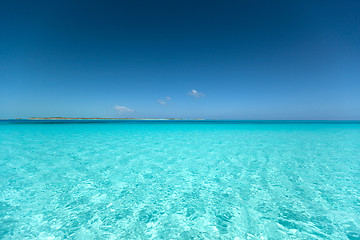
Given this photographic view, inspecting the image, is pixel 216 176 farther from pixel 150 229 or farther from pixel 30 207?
pixel 30 207

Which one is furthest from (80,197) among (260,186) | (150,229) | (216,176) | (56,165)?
(260,186)

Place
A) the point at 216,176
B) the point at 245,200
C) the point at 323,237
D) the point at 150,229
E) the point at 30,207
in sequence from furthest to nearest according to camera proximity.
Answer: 1. the point at 216,176
2. the point at 245,200
3. the point at 30,207
4. the point at 150,229
5. the point at 323,237

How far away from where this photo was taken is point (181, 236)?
8.95 feet

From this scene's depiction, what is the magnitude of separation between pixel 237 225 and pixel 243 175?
2.69m

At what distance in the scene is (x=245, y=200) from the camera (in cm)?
384

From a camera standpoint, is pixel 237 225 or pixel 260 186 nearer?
pixel 237 225

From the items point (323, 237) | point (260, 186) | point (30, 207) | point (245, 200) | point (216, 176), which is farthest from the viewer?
point (216, 176)

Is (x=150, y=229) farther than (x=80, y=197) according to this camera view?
No

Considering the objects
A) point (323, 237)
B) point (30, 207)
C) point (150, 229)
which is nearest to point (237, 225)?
point (323, 237)

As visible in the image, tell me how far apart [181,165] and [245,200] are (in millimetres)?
3182

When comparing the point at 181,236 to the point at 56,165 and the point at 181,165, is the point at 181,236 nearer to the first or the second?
the point at 181,165

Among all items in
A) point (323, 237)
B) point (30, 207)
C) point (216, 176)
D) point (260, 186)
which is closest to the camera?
point (323, 237)

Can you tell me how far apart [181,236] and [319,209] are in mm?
3150

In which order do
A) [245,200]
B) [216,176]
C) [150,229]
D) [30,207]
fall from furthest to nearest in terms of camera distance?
[216,176]
[245,200]
[30,207]
[150,229]
